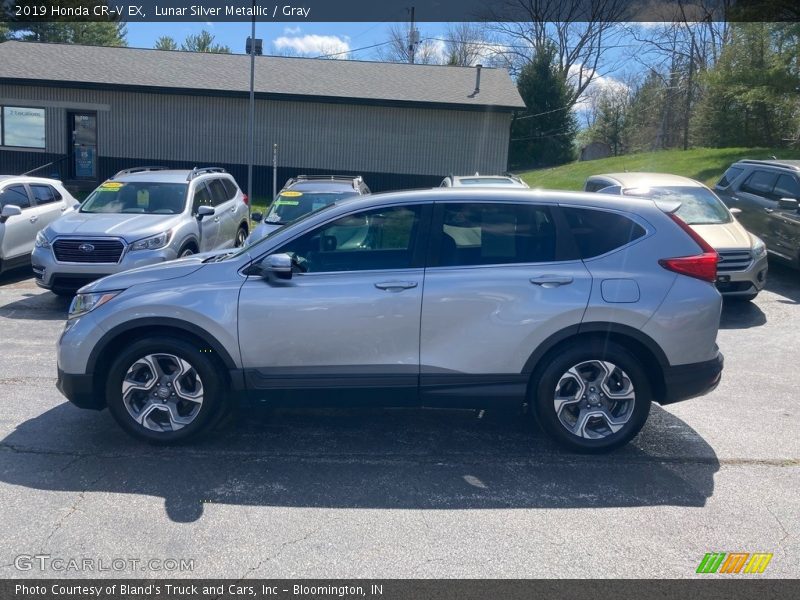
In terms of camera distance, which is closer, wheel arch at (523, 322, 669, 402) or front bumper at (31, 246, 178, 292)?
wheel arch at (523, 322, 669, 402)

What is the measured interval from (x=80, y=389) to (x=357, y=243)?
7.07ft

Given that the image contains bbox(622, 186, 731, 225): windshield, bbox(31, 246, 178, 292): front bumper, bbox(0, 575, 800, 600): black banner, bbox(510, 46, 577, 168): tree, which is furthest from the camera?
bbox(510, 46, 577, 168): tree

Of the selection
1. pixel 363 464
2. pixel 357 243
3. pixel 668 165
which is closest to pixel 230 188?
pixel 357 243

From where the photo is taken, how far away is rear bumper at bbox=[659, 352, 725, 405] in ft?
18.2

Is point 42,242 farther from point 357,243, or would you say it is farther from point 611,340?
point 611,340

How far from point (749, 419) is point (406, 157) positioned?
65.0 ft

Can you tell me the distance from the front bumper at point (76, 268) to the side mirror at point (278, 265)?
5.42m

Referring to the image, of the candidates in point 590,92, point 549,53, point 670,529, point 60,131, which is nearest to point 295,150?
point 60,131

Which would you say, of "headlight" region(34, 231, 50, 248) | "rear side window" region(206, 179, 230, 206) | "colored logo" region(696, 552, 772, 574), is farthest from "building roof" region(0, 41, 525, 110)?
"colored logo" region(696, 552, 772, 574)

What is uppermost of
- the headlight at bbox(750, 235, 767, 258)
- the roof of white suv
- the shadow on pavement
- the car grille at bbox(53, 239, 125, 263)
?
the roof of white suv

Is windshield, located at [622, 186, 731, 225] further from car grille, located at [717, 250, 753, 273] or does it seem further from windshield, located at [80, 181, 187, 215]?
windshield, located at [80, 181, 187, 215]

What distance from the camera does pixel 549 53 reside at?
132ft

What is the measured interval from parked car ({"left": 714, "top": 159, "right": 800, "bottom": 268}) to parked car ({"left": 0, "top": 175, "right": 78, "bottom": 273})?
1143cm

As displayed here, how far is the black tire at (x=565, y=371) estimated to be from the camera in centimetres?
552
